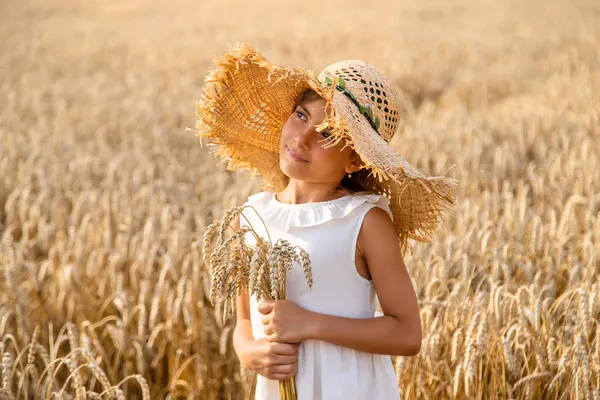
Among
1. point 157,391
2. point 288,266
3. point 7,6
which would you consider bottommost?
point 157,391

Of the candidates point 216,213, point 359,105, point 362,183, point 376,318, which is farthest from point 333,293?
point 216,213

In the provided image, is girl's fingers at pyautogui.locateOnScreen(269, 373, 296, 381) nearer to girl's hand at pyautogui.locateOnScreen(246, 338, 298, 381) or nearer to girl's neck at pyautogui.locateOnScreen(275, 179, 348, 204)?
girl's hand at pyautogui.locateOnScreen(246, 338, 298, 381)

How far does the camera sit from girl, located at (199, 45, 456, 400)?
5.85ft

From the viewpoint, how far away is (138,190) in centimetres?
435

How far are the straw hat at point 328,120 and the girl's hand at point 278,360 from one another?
1.53 ft

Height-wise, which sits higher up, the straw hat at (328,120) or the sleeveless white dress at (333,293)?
the straw hat at (328,120)

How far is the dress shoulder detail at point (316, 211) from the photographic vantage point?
1.84 meters

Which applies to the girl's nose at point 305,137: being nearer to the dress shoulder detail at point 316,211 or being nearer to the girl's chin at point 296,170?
the girl's chin at point 296,170

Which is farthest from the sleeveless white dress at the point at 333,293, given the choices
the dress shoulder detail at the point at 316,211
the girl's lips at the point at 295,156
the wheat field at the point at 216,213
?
the wheat field at the point at 216,213

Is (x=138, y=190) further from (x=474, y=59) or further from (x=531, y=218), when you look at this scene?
(x=474, y=59)

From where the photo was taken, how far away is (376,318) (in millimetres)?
1812

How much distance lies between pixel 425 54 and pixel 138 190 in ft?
19.7

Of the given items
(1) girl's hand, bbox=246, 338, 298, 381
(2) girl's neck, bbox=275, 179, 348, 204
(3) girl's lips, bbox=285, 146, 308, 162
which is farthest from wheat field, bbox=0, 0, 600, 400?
(3) girl's lips, bbox=285, 146, 308, 162

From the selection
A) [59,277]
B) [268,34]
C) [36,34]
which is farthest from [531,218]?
[36,34]
